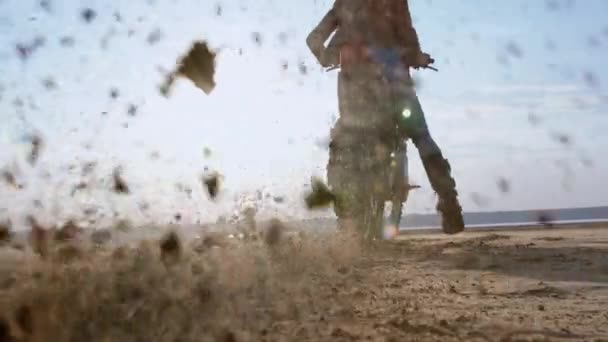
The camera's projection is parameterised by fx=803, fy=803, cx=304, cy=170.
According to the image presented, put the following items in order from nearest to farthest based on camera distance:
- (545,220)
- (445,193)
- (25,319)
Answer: (25,319), (445,193), (545,220)

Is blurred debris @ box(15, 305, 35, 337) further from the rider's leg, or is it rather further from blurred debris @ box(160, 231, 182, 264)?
the rider's leg

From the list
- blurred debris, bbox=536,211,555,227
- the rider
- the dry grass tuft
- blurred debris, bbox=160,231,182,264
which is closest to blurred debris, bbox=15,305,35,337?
the dry grass tuft

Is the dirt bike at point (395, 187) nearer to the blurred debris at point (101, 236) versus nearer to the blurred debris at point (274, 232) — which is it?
the blurred debris at point (274, 232)

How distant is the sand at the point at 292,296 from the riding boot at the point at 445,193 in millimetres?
1684

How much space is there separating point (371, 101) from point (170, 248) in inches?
191

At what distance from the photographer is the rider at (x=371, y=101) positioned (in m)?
13.3

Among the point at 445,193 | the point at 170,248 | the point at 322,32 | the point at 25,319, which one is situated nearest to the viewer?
the point at 25,319

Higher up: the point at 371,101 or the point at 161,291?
the point at 371,101

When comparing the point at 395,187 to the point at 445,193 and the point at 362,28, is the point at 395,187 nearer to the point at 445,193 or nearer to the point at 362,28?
the point at 445,193

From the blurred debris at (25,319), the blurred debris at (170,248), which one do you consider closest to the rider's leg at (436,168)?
the blurred debris at (170,248)

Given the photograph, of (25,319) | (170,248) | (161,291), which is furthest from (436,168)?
(25,319)

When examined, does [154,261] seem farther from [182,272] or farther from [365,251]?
[365,251]

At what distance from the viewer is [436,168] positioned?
43.0ft

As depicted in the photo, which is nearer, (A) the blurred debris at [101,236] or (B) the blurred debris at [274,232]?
(A) the blurred debris at [101,236]
